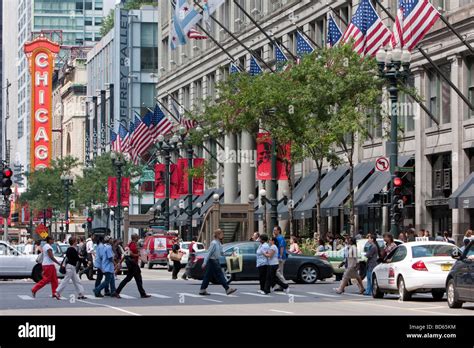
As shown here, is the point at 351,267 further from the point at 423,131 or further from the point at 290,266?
the point at 423,131

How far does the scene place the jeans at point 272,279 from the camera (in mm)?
37875

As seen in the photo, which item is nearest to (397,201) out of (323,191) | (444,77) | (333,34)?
(444,77)

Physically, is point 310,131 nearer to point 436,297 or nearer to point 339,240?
point 339,240

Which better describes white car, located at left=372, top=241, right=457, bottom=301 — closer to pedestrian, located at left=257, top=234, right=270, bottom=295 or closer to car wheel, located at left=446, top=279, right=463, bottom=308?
car wheel, located at left=446, top=279, right=463, bottom=308

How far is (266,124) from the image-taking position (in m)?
59.3

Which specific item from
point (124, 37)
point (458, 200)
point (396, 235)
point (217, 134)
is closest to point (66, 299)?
point (396, 235)

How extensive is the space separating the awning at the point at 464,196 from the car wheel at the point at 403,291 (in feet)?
56.9

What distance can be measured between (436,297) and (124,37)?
10315cm

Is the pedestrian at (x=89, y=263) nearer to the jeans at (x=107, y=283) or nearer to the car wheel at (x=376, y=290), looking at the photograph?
the jeans at (x=107, y=283)

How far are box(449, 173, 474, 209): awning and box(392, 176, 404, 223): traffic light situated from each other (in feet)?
35.2

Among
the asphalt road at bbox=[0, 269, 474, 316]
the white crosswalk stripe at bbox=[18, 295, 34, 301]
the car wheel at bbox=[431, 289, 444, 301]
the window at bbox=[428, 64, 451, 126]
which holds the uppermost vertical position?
the window at bbox=[428, 64, 451, 126]

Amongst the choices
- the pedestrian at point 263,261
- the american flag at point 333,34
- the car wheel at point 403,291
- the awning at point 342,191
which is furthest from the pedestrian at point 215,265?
the awning at point 342,191

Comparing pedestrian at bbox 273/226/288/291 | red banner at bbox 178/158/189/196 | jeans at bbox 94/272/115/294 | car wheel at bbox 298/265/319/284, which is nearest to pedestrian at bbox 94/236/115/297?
jeans at bbox 94/272/115/294

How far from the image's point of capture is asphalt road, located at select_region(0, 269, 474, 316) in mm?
29188
